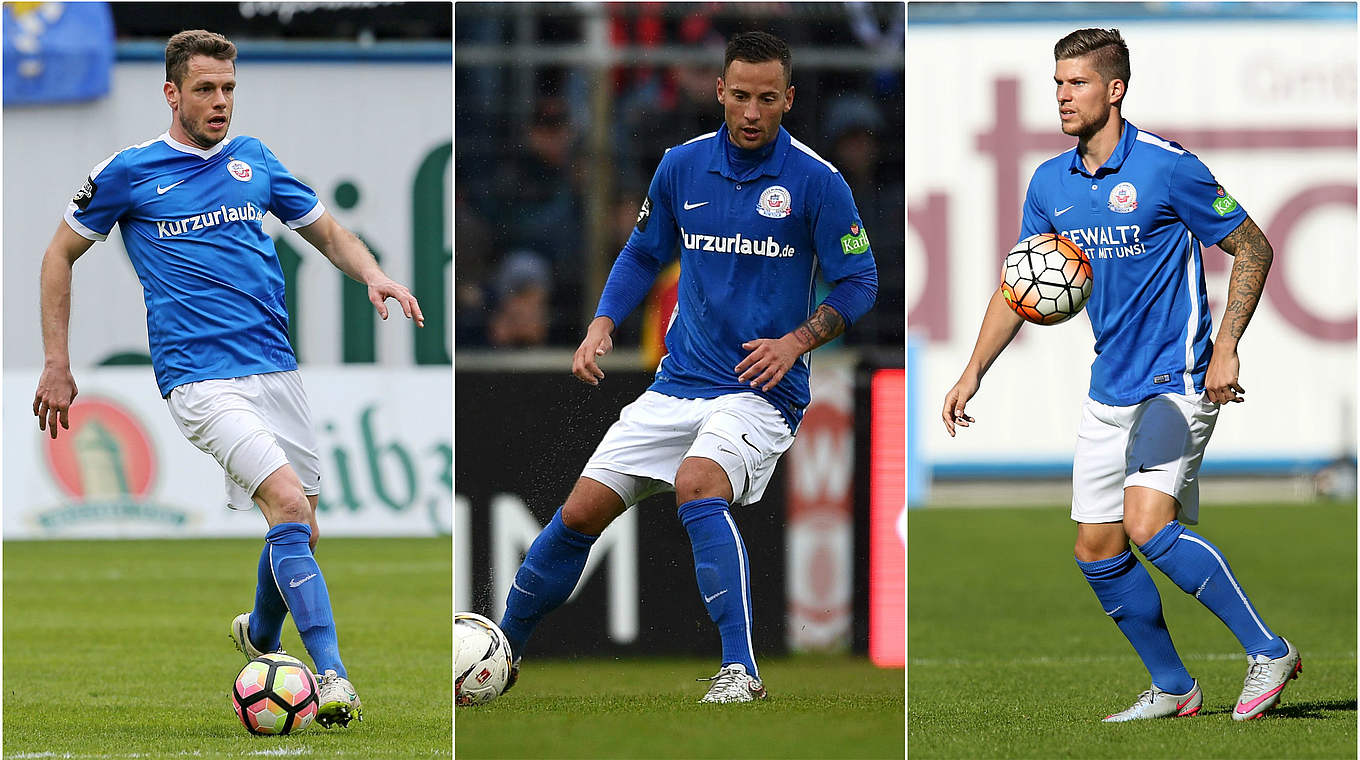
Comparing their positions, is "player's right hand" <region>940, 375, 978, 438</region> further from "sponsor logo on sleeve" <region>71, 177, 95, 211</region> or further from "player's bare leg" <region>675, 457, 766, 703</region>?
"sponsor logo on sleeve" <region>71, 177, 95, 211</region>

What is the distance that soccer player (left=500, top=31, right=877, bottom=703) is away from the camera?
15.6 feet

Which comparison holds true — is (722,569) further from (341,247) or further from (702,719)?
(341,247)

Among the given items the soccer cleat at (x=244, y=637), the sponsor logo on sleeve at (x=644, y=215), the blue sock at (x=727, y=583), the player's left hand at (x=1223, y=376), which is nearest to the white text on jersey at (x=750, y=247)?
the sponsor logo on sleeve at (x=644, y=215)

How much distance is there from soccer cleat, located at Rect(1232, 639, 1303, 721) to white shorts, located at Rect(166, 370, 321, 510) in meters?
2.96

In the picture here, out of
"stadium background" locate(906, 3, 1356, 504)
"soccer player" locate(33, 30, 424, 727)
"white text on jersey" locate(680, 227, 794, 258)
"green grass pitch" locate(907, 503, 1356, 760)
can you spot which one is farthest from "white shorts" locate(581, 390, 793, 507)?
"stadium background" locate(906, 3, 1356, 504)

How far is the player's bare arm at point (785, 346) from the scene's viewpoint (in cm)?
479

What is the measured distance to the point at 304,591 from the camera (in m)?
4.96

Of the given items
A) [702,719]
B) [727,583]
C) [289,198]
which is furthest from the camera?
[289,198]

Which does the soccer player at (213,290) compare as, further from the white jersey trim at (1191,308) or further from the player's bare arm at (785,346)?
the white jersey trim at (1191,308)

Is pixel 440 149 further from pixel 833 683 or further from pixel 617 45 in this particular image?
pixel 833 683

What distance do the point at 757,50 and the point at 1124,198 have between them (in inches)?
48.3

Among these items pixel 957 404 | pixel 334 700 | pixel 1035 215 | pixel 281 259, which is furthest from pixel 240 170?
pixel 281 259

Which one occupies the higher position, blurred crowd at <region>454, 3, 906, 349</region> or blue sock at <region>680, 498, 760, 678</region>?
blurred crowd at <region>454, 3, 906, 349</region>

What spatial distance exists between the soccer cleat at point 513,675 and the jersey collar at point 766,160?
1.57 m
